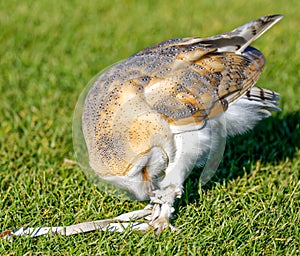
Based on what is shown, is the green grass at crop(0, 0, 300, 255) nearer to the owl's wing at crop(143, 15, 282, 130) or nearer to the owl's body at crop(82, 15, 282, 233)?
the owl's body at crop(82, 15, 282, 233)

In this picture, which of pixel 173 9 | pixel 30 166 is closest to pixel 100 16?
pixel 173 9

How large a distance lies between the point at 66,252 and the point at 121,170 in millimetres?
569

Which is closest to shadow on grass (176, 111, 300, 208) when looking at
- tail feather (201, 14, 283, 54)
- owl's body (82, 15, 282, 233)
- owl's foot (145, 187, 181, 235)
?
owl's foot (145, 187, 181, 235)

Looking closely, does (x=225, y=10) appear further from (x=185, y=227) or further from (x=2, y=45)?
(x=185, y=227)

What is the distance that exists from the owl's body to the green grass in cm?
38

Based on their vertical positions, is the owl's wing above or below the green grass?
above

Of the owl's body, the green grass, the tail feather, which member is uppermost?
the tail feather

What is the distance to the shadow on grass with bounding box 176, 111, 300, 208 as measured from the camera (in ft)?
14.3

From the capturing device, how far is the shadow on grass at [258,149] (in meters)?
4.35

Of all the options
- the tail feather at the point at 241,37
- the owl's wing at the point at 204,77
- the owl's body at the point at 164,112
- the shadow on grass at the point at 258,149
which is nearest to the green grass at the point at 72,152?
the shadow on grass at the point at 258,149

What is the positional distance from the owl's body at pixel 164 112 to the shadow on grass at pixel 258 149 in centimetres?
55

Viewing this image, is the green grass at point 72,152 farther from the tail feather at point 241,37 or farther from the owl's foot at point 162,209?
the tail feather at point 241,37

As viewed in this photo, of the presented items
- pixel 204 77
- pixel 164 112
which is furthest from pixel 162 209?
pixel 204 77

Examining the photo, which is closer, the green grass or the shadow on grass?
the green grass
